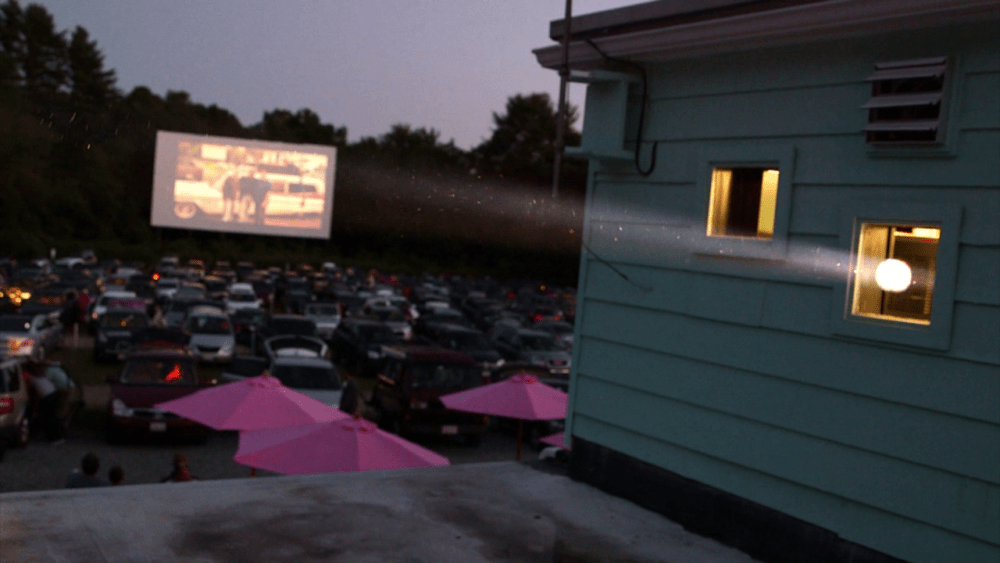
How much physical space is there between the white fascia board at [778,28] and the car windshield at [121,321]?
22.9m

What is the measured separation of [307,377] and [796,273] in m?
13.7

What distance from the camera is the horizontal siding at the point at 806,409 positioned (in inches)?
190

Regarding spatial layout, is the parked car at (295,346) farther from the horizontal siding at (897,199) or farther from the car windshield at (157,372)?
the horizontal siding at (897,199)

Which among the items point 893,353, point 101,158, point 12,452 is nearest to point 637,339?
point 893,353

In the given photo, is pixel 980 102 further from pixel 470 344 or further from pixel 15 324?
pixel 15 324

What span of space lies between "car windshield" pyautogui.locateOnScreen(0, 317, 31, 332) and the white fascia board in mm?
22267

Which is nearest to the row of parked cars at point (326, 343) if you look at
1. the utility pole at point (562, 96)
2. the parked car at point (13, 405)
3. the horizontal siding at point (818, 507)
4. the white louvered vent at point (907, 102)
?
the parked car at point (13, 405)

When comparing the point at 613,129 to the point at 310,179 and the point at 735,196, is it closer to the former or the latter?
the point at 735,196

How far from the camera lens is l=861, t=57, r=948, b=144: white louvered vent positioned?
4984mm

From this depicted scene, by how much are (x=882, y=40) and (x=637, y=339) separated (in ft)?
8.18

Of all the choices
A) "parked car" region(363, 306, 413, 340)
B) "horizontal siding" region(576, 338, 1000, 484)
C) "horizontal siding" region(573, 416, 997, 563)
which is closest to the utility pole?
"horizontal siding" region(576, 338, 1000, 484)

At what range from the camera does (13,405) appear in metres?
14.9

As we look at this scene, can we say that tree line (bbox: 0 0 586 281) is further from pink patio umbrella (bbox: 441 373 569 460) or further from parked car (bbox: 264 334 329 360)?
pink patio umbrella (bbox: 441 373 569 460)

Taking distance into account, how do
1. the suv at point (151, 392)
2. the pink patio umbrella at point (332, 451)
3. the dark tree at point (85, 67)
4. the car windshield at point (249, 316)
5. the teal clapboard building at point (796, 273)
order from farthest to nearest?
the dark tree at point (85, 67), the car windshield at point (249, 316), the suv at point (151, 392), the pink patio umbrella at point (332, 451), the teal clapboard building at point (796, 273)
